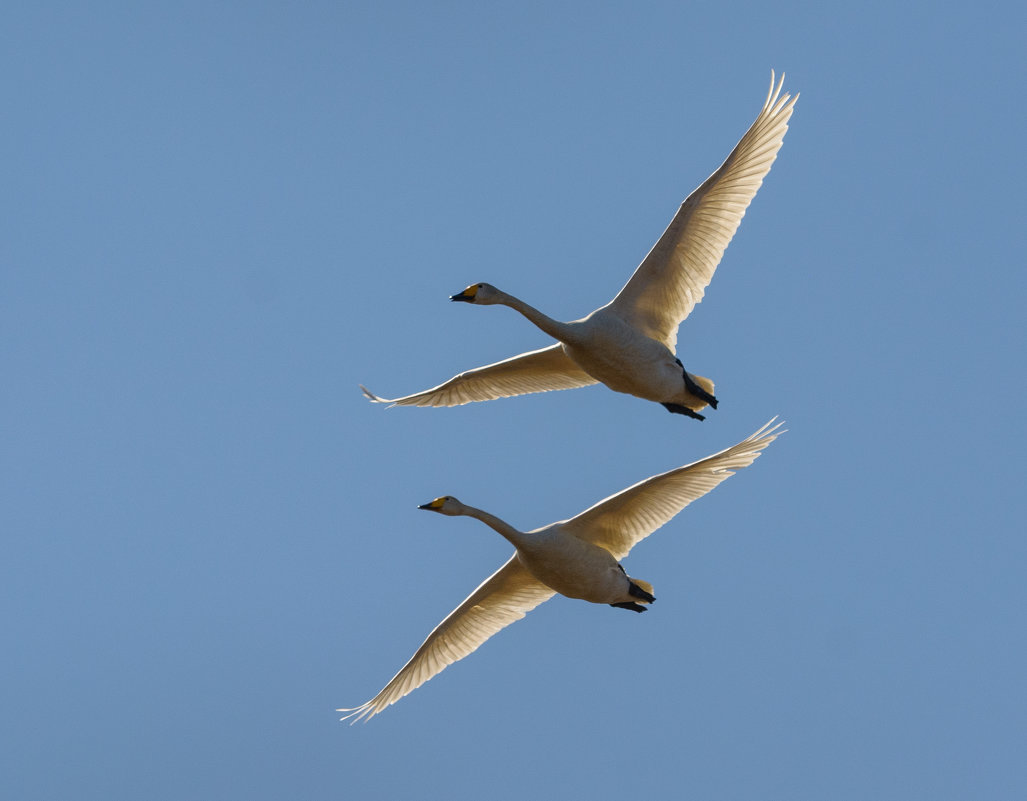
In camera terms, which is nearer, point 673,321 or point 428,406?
point 673,321

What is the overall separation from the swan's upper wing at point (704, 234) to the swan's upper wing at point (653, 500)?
1985 millimetres

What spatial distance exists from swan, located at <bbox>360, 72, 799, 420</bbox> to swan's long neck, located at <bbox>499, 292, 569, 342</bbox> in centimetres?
1

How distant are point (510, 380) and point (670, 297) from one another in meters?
2.77

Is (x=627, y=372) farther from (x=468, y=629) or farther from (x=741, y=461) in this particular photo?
(x=468, y=629)

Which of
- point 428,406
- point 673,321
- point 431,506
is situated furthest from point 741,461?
point 428,406

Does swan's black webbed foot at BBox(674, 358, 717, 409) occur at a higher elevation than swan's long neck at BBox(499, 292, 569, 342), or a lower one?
lower

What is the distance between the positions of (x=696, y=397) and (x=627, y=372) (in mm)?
1087

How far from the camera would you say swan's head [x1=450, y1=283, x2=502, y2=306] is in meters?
17.5

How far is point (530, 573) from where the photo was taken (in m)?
16.9

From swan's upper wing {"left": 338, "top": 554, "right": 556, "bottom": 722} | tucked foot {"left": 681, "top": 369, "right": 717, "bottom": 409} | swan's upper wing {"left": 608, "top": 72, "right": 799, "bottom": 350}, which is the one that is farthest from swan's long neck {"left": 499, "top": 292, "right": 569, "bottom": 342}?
swan's upper wing {"left": 338, "top": 554, "right": 556, "bottom": 722}

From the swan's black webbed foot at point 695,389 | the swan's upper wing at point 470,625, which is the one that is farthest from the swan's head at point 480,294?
the swan's upper wing at point 470,625

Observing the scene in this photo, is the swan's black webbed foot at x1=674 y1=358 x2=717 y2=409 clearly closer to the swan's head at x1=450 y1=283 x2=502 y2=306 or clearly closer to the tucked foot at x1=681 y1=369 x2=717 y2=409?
the tucked foot at x1=681 y1=369 x2=717 y2=409

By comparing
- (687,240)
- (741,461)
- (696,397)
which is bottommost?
(741,461)

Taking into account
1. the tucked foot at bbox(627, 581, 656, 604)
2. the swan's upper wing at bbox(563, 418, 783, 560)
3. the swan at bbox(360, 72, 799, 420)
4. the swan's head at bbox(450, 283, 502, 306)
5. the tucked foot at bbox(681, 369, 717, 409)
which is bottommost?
the tucked foot at bbox(627, 581, 656, 604)
